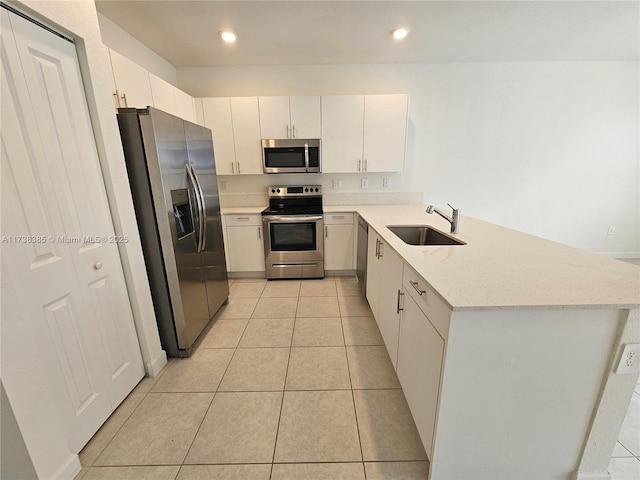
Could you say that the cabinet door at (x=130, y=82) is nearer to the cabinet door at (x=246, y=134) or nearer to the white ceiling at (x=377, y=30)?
the white ceiling at (x=377, y=30)

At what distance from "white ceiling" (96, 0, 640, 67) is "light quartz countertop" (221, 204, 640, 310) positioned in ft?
6.28

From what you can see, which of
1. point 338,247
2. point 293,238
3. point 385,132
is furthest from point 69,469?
point 385,132

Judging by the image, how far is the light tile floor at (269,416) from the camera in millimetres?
1199

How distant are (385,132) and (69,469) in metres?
3.60

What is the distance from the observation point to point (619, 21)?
227 cm

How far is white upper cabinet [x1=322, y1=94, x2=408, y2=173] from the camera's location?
3.00 metres

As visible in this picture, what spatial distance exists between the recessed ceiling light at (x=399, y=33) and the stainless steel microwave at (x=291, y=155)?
1.23 meters

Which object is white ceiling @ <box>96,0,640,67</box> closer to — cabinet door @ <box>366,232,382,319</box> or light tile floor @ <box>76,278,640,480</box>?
cabinet door @ <box>366,232,382,319</box>

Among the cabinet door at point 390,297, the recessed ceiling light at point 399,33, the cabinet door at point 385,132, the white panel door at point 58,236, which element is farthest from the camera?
the cabinet door at point 385,132

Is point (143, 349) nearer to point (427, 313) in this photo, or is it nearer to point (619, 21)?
point (427, 313)

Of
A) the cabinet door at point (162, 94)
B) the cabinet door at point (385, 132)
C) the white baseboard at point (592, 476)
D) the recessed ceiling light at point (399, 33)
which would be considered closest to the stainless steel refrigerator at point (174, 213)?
the cabinet door at point (162, 94)

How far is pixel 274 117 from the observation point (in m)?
3.04

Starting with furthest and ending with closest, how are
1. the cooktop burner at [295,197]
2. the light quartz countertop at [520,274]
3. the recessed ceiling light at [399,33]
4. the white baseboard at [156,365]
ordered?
the cooktop burner at [295,197] → the recessed ceiling light at [399,33] → the white baseboard at [156,365] → the light quartz countertop at [520,274]

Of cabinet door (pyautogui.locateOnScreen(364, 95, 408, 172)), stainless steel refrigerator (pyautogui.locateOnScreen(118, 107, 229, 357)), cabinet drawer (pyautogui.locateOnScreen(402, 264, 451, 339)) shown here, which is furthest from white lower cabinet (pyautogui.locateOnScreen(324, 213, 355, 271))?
cabinet drawer (pyautogui.locateOnScreen(402, 264, 451, 339))
